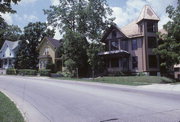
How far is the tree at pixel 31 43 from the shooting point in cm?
5728

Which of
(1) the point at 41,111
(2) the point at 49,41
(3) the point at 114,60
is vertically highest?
(2) the point at 49,41

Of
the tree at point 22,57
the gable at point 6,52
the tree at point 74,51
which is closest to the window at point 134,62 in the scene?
the tree at point 74,51

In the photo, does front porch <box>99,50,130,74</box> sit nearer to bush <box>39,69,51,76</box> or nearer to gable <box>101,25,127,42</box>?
gable <box>101,25,127,42</box>

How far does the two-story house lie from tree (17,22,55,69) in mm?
26180

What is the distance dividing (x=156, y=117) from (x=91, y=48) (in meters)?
30.5

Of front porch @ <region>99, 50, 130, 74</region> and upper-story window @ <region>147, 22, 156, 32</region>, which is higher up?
upper-story window @ <region>147, 22, 156, 32</region>

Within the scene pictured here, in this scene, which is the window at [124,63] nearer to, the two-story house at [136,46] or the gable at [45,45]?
the two-story house at [136,46]

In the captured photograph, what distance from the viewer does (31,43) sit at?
195 ft

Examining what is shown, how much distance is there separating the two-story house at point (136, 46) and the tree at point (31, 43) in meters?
26.2

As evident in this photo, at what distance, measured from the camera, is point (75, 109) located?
9984mm

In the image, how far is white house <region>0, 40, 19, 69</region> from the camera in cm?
6291

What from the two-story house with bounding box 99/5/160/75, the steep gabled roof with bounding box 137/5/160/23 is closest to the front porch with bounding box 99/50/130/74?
the two-story house with bounding box 99/5/160/75

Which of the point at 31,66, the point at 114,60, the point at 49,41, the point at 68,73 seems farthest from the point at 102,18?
the point at 31,66

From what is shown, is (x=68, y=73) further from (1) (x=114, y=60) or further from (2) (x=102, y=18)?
(2) (x=102, y=18)
